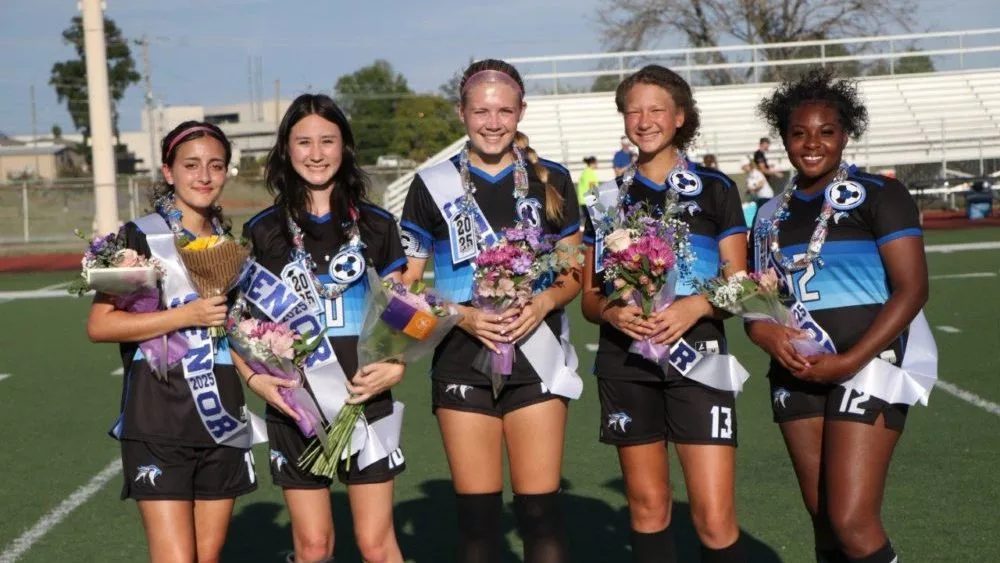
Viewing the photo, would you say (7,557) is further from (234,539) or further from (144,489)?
(144,489)

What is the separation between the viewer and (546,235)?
3990 millimetres

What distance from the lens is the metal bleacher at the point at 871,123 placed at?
29828 millimetres

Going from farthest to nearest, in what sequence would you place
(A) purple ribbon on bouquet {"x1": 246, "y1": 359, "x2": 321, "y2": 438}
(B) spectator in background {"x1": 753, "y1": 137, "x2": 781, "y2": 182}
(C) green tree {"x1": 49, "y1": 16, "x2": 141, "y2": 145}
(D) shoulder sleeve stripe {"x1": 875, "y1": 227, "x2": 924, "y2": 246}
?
(C) green tree {"x1": 49, "y1": 16, "x2": 141, "y2": 145} → (B) spectator in background {"x1": 753, "y1": 137, "x2": 781, "y2": 182} → (A) purple ribbon on bouquet {"x1": 246, "y1": 359, "x2": 321, "y2": 438} → (D) shoulder sleeve stripe {"x1": 875, "y1": 227, "x2": 924, "y2": 246}

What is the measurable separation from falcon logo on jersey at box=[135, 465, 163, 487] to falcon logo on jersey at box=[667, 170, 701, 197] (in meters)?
1.87

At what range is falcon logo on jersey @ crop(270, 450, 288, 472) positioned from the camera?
393 cm

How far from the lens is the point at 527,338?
160 inches

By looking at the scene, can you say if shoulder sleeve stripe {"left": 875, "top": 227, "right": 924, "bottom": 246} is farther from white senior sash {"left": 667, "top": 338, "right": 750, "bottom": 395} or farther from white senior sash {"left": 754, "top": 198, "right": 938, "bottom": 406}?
white senior sash {"left": 667, "top": 338, "right": 750, "bottom": 395}

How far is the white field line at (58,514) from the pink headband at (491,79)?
2941mm

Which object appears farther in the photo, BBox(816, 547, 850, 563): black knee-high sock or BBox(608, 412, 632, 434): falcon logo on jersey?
BBox(608, 412, 632, 434): falcon logo on jersey

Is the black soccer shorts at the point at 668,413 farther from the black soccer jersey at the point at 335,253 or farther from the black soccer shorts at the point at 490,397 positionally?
the black soccer jersey at the point at 335,253

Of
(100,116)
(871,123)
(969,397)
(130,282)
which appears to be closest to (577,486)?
(969,397)

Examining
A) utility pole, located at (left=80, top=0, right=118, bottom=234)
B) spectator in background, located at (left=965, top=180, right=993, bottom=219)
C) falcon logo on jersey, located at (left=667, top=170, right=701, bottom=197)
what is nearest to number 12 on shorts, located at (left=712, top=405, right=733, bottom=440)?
falcon logo on jersey, located at (left=667, top=170, right=701, bottom=197)

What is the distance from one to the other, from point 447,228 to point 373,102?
3121 inches

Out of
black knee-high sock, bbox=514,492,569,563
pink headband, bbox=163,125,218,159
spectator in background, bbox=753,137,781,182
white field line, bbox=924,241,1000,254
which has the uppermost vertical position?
spectator in background, bbox=753,137,781,182
